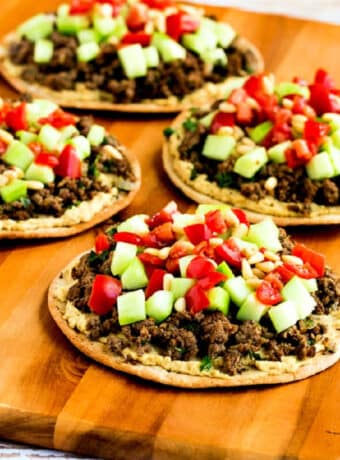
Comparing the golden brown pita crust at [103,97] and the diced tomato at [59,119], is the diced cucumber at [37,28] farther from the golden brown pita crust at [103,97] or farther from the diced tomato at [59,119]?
the diced tomato at [59,119]

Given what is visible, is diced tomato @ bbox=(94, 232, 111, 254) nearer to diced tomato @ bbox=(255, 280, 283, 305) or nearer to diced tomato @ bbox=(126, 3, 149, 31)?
diced tomato @ bbox=(255, 280, 283, 305)

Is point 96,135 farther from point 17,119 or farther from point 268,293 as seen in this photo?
point 268,293

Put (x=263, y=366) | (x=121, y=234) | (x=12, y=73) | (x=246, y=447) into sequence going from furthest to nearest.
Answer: (x=12, y=73), (x=121, y=234), (x=263, y=366), (x=246, y=447)

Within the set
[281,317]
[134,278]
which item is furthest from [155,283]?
[281,317]

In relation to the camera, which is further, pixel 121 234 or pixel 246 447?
pixel 121 234

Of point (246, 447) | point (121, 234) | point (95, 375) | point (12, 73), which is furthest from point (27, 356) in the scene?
point (12, 73)

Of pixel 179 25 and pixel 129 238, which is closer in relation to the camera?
pixel 129 238

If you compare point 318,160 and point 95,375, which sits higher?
point 318,160

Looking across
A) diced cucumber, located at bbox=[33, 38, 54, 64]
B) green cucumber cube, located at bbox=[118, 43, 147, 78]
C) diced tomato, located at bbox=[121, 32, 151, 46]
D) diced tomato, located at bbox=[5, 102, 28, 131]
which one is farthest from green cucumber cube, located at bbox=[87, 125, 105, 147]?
diced cucumber, located at bbox=[33, 38, 54, 64]

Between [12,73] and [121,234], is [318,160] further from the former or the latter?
[12,73]
